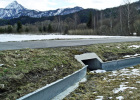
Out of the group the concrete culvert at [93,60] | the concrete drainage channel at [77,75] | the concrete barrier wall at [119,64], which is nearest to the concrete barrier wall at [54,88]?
the concrete drainage channel at [77,75]

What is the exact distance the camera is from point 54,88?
208 inches

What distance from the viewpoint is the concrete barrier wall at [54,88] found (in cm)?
432

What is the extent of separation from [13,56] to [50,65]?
5.05ft

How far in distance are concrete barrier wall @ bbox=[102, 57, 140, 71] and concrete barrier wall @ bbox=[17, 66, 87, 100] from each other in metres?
2.50

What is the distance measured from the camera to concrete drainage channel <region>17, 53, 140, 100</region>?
4588 millimetres

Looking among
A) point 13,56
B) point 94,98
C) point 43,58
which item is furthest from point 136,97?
point 13,56

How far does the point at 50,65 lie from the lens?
6.96m

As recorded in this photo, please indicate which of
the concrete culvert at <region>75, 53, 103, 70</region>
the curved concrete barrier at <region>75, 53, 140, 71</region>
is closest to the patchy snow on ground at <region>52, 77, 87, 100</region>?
the curved concrete barrier at <region>75, 53, 140, 71</region>

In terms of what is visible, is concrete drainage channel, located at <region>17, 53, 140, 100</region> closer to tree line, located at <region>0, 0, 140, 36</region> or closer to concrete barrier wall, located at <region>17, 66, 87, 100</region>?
concrete barrier wall, located at <region>17, 66, 87, 100</region>

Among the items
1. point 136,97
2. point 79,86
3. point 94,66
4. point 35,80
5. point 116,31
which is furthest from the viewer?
point 116,31

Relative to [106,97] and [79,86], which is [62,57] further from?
[106,97]

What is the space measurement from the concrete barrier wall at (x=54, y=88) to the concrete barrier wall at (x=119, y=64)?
8.20 feet

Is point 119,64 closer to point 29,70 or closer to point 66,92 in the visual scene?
point 66,92

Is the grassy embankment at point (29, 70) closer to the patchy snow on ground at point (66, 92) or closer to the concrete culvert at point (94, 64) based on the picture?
the patchy snow on ground at point (66, 92)
